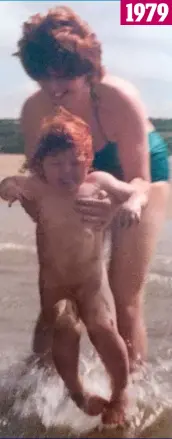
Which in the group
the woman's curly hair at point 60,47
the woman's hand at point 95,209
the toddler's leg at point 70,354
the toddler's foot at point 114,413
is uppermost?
the woman's curly hair at point 60,47

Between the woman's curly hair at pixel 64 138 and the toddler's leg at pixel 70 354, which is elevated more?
the woman's curly hair at pixel 64 138

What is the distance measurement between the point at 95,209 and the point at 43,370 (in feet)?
1.18

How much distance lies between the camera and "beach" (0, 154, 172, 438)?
1456 mm

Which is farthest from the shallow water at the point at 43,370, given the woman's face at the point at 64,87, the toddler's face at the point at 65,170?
the woman's face at the point at 64,87

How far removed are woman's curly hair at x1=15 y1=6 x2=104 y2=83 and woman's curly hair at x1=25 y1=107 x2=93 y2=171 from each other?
77 mm

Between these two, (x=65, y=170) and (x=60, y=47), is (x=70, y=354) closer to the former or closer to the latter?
(x=65, y=170)

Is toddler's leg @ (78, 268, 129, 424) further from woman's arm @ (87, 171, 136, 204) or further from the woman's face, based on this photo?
the woman's face

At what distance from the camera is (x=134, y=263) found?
144 centimetres

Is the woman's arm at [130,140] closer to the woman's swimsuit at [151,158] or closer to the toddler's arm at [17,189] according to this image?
the woman's swimsuit at [151,158]

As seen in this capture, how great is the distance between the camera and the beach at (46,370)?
1.46m

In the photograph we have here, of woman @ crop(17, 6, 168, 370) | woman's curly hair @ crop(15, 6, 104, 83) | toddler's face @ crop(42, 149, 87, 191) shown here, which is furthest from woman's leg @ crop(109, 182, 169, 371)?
woman's curly hair @ crop(15, 6, 104, 83)

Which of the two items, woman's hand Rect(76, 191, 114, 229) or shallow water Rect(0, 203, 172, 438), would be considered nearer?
woman's hand Rect(76, 191, 114, 229)

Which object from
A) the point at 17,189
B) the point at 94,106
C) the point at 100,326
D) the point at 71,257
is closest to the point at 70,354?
the point at 100,326

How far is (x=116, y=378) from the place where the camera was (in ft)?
4.69
